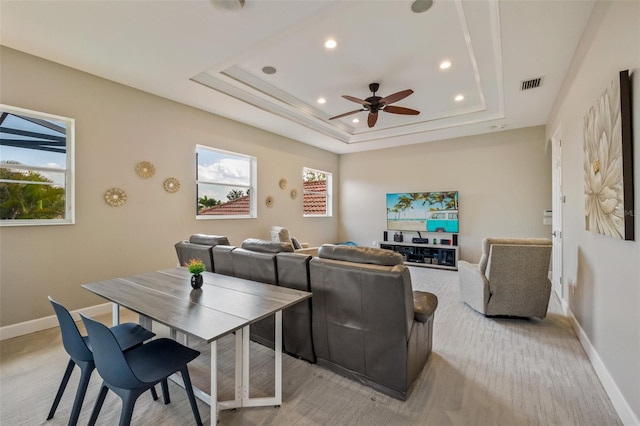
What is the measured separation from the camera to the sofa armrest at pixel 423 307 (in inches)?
78.2

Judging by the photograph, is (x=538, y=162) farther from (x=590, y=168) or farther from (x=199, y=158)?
(x=199, y=158)

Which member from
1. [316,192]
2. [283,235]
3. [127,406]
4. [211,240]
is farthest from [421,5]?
[316,192]

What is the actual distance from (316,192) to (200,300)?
18.7 feet

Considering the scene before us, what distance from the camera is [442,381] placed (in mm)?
2068

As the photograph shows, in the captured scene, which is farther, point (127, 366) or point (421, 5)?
point (421, 5)

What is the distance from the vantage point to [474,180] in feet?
19.7

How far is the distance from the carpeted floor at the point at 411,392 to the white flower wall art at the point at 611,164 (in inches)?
45.9

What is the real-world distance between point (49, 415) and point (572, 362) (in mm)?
3880

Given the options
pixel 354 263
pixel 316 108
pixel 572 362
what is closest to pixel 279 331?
pixel 354 263

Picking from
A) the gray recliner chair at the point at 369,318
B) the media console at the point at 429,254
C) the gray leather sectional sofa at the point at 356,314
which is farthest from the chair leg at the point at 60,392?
the media console at the point at 429,254

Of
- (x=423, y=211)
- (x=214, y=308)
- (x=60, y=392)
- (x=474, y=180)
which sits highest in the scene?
(x=474, y=180)

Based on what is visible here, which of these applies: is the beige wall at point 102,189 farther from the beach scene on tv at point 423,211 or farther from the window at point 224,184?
the beach scene on tv at point 423,211

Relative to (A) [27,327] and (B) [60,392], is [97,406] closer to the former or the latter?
(B) [60,392]

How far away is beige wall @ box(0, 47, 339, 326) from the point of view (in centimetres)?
291
